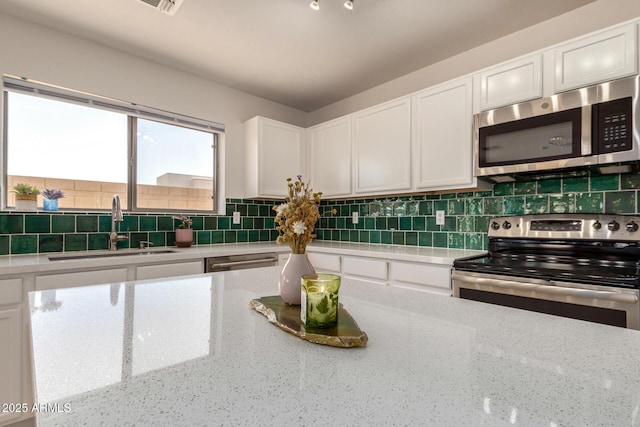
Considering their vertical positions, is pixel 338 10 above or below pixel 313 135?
above

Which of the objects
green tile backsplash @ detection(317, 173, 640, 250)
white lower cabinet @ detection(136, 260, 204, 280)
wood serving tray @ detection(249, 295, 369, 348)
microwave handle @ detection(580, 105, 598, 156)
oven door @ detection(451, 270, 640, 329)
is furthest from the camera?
white lower cabinet @ detection(136, 260, 204, 280)

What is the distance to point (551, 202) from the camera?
218 centimetres

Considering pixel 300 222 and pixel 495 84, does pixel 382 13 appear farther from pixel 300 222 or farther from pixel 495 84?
pixel 300 222

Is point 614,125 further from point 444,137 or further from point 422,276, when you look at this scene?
point 422,276

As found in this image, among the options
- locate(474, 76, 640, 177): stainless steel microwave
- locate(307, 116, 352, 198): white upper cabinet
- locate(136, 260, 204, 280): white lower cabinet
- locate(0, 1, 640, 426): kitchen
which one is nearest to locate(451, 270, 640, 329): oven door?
locate(0, 1, 640, 426): kitchen

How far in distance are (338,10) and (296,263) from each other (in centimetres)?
190

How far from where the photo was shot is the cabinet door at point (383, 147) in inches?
106

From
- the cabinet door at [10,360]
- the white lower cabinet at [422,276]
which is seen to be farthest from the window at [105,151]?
the white lower cabinet at [422,276]

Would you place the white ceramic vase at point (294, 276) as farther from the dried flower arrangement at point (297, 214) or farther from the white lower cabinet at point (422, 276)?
the white lower cabinet at point (422, 276)

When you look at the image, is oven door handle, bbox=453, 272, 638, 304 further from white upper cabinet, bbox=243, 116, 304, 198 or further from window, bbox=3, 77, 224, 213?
window, bbox=3, 77, 224, 213

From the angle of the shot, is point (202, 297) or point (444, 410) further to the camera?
point (202, 297)

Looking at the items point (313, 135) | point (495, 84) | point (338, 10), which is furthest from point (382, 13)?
point (313, 135)

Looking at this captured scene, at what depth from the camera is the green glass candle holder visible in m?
0.73

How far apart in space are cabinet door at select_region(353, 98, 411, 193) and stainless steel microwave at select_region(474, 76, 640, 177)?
1.97 feet
